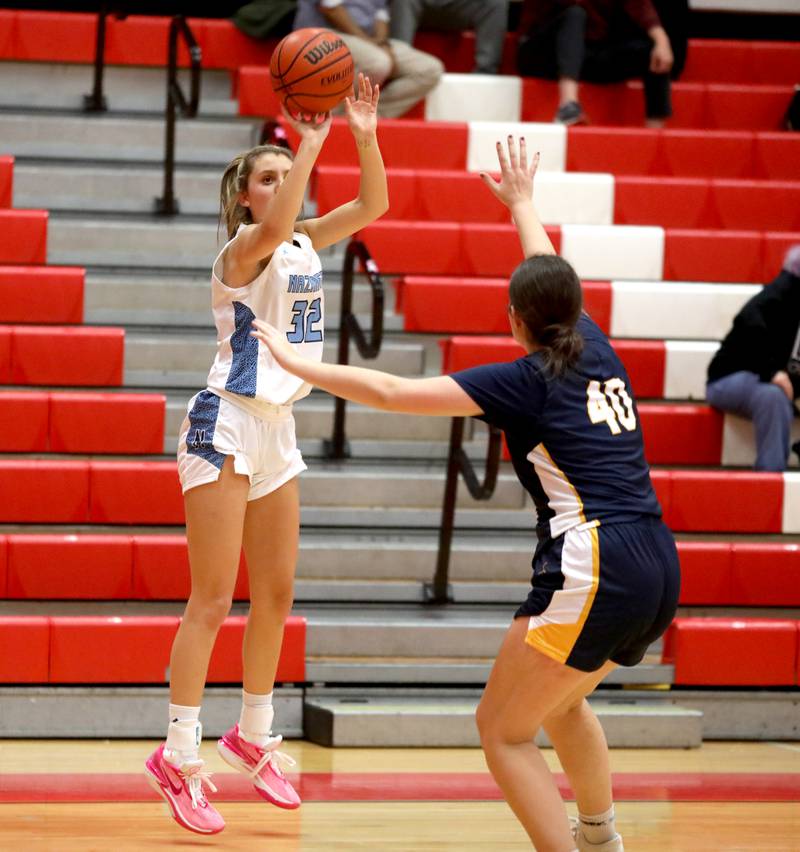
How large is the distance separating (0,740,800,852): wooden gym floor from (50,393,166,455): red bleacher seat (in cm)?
121

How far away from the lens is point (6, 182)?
622cm

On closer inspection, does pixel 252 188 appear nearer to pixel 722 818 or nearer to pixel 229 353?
pixel 229 353

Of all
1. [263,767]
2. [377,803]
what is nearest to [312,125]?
[263,767]

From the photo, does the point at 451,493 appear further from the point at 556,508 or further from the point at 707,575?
the point at 556,508

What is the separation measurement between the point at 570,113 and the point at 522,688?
4.44 metres

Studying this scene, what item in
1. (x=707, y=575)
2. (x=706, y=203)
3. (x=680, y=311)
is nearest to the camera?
(x=707, y=575)

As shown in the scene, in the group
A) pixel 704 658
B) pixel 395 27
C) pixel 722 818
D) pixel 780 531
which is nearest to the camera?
pixel 722 818

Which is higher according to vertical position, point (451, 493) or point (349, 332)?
point (349, 332)

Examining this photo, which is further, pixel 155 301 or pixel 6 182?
pixel 6 182

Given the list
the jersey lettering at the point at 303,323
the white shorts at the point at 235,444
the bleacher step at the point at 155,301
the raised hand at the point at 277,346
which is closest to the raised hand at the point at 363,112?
the jersey lettering at the point at 303,323

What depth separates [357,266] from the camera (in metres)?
6.35

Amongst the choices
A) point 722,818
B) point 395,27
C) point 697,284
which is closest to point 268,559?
point 722,818

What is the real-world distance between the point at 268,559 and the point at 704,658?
6.13ft

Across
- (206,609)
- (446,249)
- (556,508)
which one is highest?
(446,249)
